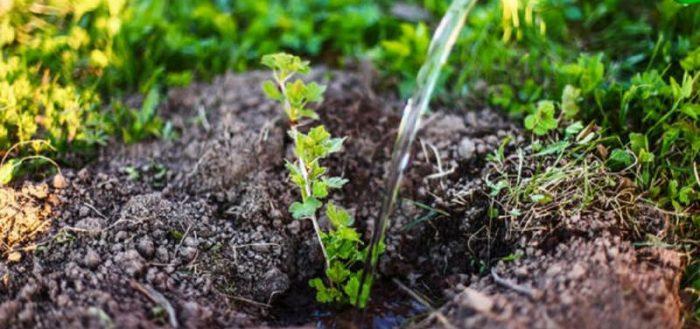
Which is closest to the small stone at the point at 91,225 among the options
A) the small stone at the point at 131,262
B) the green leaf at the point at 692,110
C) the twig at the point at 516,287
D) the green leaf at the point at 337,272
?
the small stone at the point at 131,262

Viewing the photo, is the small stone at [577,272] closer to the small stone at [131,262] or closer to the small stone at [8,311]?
the small stone at [131,262]

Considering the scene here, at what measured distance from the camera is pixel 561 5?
2814 mm

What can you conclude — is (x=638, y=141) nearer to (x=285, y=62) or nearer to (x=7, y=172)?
(x=285, y=62)

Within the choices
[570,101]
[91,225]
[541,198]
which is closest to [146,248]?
[91,225]

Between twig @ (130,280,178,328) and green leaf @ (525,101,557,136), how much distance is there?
3.80 ft

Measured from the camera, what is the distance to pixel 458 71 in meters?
2.73

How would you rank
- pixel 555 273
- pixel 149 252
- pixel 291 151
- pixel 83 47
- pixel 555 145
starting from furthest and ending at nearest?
pixel 83 47 < pixel 291 151 < pixel 555 145 < pixel 149 252 < pixel 555 273

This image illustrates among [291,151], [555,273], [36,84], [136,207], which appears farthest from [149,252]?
[555,273]

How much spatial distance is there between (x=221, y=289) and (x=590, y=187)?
3.51 feet

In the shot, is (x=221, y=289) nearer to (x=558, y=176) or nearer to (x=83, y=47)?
(x=558, y=176)

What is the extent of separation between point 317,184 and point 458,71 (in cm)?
104

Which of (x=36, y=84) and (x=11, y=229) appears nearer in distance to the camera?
(x=11, y=229)

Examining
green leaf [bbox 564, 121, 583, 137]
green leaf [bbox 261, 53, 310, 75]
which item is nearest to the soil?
green leaf [bbox 564, 121, 583, 137]

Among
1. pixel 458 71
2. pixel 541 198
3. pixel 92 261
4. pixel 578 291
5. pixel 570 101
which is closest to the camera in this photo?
pixel 578 291
